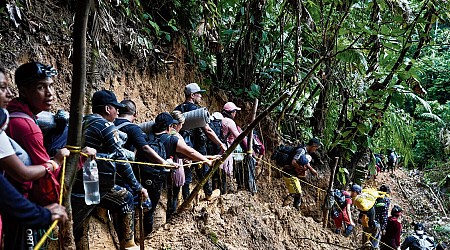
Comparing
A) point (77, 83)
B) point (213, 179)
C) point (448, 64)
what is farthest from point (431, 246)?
point (448, 64)

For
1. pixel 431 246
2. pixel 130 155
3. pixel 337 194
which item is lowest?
pixel 431 246

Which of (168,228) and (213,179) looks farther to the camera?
(213,179)

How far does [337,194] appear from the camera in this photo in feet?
29.3

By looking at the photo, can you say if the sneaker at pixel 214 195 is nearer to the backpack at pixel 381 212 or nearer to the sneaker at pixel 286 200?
the sneaker at pixel 286 200

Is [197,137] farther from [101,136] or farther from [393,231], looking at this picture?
[393,231]

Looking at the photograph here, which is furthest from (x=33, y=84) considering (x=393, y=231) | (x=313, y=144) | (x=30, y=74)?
(x=393, y=231)

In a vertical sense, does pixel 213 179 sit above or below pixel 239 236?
above

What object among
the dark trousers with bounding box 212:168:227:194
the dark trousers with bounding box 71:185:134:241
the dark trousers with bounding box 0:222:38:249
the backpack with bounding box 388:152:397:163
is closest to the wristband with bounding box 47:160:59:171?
the dark trousers with bounding box 0:222:38:249

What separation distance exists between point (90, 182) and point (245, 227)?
3147mm

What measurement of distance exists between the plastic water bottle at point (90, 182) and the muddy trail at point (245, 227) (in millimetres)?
1333

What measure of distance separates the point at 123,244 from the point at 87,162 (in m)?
1.46

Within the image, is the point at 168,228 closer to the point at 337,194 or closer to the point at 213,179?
the point at 213,179

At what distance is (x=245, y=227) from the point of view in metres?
6.16

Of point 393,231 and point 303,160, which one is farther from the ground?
point 303,160
